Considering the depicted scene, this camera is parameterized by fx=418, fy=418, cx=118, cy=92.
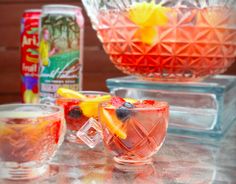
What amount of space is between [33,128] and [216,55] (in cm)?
37

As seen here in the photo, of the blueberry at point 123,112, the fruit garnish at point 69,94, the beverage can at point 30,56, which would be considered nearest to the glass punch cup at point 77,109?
the fruit garnish at point 69,94

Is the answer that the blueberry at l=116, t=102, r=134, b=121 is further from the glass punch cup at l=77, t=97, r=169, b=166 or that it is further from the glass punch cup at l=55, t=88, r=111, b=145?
the glass punch cup at l=55, t=88, r=111, b=145

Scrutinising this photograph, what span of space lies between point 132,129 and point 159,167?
6 cm

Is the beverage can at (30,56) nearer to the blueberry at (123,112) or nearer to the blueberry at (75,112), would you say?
the blueberry at (75,112)

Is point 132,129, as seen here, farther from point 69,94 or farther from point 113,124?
point 69,94

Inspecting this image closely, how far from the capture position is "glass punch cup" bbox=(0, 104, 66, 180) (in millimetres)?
495

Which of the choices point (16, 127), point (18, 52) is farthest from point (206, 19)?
point (18, 52)

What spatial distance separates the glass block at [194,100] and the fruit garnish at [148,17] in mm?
96

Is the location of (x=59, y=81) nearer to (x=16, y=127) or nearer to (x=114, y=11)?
(x=114, y=11)

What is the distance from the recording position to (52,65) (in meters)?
0.81

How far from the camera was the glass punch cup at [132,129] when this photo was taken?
54 centimetres

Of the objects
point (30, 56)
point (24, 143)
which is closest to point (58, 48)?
point (30, 56)

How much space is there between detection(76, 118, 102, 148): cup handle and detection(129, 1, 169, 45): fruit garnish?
205mm

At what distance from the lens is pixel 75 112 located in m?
0.67
